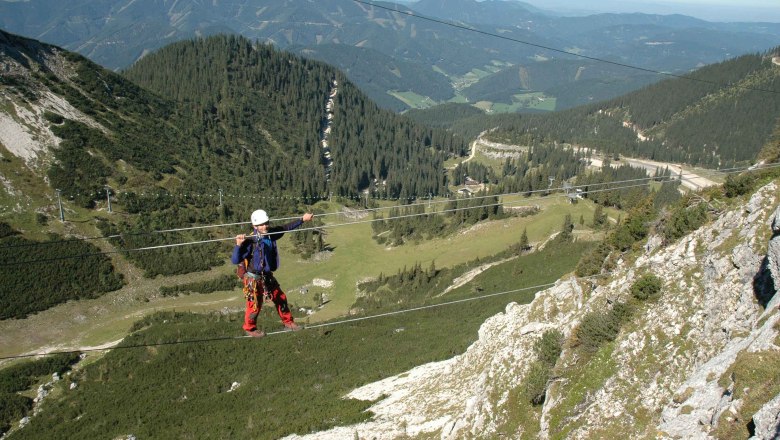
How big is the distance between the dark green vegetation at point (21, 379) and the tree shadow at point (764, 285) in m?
47.5

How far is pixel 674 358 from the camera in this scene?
46.7ft

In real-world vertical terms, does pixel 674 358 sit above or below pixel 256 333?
below

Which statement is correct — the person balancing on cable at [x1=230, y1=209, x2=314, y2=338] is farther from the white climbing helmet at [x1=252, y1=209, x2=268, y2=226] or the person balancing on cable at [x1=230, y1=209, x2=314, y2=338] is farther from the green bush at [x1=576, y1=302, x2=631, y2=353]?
the green bush at [x1=576, y1=302, x2=631, y2=353]

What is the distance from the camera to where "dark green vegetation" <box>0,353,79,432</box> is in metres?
38.1

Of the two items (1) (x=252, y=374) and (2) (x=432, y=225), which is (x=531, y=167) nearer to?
(2) (x=432, y=225)

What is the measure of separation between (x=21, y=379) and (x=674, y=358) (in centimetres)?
5113

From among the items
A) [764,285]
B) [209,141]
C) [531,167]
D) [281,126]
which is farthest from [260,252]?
[531,167]

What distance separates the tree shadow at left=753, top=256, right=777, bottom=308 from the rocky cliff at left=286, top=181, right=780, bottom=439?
0.03 metres

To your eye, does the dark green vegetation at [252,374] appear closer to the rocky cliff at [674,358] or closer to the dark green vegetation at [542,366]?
the rocky cliff at [674,358]

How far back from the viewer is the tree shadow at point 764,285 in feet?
42.2

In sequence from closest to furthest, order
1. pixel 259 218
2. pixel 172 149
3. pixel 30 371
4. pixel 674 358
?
1. pixel 259 218
2. pixel 674 358
3. pixel 30 371
4. pixel 172 149

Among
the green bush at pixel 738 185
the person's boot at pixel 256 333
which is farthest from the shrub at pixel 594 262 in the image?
the person's boot at pixel 256 333

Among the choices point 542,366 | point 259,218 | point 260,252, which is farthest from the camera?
point 542,366

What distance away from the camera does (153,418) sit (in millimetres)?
34312
